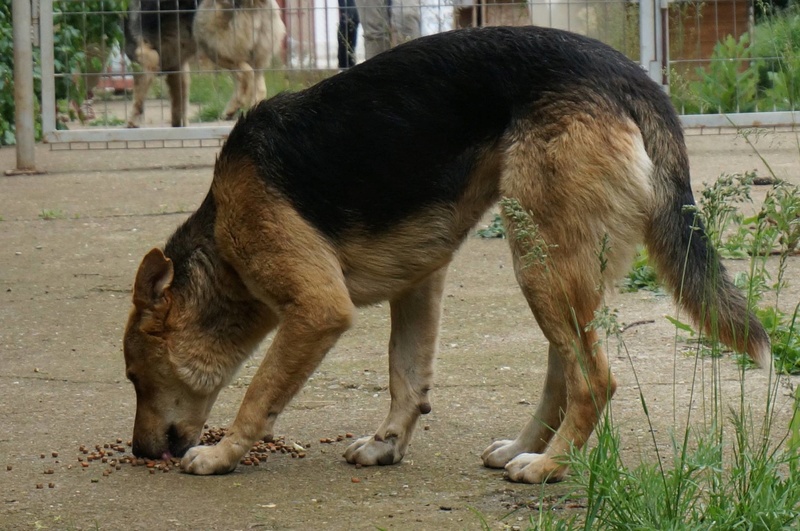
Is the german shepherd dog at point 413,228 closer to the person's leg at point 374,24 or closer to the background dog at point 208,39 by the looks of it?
the person's leg at point 374,24

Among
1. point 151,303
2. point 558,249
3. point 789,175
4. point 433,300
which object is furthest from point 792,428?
point 789,175

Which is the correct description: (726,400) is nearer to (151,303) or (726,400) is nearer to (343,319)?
(343,319)

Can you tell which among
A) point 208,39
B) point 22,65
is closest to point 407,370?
point 22,65

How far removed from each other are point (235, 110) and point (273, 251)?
24.3 feet

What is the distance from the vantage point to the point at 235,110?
1113 cm

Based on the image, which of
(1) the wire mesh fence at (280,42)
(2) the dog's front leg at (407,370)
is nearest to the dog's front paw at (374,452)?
(2) the dog's front leg at (407,370)

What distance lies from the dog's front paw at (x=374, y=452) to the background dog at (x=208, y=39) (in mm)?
6978

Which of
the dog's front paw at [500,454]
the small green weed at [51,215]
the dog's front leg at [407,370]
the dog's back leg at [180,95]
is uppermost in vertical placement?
the dog's back leg at [180,95]

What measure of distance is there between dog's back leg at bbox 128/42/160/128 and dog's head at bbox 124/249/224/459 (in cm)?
748

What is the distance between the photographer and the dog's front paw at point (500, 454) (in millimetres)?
3893

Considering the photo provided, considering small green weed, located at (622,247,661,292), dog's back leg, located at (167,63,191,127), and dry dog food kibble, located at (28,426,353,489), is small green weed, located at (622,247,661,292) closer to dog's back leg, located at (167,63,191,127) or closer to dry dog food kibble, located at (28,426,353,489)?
dry dog food kibble, located at (28,426,353,489)

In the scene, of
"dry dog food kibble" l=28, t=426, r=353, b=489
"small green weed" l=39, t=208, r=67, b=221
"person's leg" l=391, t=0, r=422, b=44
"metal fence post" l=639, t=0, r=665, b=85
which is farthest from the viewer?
"person's leg" l=391, t=0, r=422, b=44

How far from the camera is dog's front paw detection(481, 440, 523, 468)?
389cm

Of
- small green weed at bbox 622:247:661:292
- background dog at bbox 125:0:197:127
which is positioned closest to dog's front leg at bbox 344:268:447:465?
small green weed at bbox 622:247:661:292
